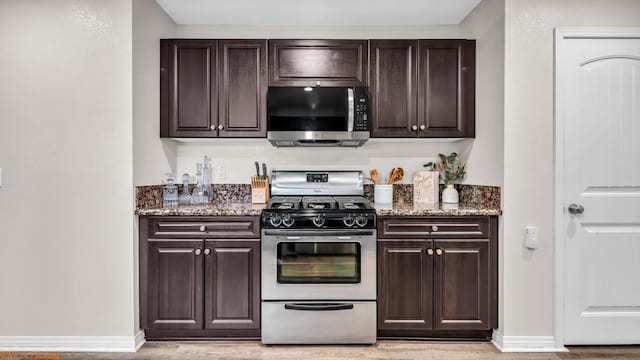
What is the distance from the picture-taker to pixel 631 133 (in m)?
2.52

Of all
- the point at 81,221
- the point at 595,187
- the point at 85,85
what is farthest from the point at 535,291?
the point at 85,85

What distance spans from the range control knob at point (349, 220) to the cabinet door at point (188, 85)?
1.31m

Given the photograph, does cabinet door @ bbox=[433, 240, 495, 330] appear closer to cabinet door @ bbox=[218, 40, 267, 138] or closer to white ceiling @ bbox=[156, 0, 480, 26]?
cabinet door @ bbox=[218, 40, 267, 138]

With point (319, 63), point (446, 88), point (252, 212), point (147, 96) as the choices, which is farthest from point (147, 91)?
point (446, 88)

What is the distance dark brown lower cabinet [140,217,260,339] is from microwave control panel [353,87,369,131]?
116 centimetres

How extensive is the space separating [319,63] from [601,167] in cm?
211

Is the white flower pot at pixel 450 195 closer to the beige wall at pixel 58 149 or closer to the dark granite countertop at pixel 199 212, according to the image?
the dark granite countertop at pixel 199 212

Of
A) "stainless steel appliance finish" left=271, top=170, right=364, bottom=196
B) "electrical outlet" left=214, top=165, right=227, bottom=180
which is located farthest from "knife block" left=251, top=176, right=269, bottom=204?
"electrical outlet" left=214, top=165, right=227, bottom=180

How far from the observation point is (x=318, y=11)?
297cm

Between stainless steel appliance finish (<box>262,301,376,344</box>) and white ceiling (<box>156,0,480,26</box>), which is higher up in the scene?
white ceiling (<box>156,0,480,26</box>)

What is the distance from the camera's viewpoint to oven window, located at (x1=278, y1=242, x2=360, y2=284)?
8.47 feet

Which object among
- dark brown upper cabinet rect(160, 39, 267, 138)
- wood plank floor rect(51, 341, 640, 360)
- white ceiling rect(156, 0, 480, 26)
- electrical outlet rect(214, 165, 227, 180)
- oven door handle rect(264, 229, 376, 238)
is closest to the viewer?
wood plank floor rect(51, 341, 640, 360)

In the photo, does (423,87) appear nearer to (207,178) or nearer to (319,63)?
(319,63)

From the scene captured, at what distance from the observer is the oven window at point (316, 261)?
2582mm
